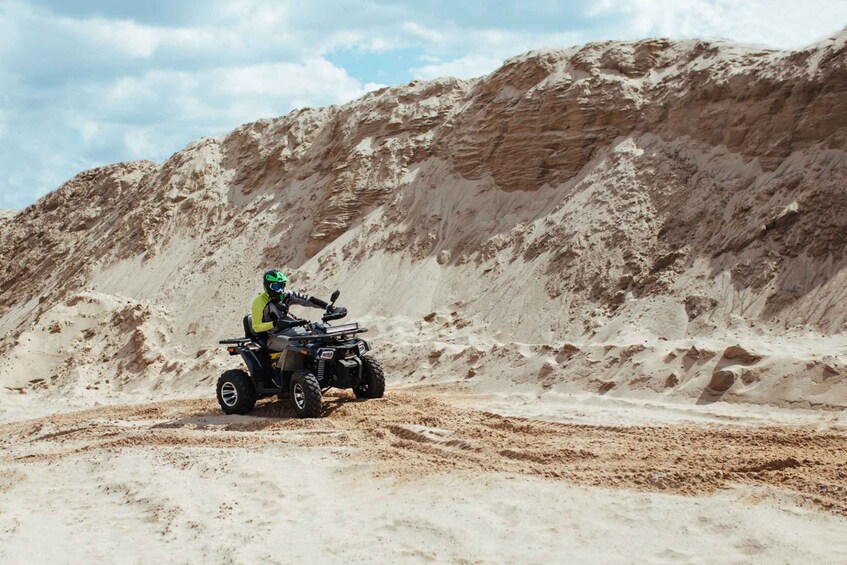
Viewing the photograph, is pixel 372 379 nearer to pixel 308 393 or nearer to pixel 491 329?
pixel 308 393

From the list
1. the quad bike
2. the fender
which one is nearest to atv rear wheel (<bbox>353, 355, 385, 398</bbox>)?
the quad bike

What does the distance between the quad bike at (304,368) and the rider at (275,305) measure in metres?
0.12

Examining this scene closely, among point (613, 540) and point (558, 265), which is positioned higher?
point (558, 265)

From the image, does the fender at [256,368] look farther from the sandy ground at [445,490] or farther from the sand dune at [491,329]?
the sandy ground at [445,490]

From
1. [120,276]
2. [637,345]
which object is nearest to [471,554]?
[637,345]

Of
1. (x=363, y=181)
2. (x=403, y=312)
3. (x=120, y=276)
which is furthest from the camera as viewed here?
(x=120, y=276)

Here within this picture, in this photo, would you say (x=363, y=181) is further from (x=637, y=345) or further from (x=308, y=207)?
(x=637, y=345)

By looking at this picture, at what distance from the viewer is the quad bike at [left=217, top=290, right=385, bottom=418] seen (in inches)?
409

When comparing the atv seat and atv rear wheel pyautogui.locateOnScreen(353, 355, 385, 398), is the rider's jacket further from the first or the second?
atv rear wheel pyautogui.locateOnScreen(353, 355, 385, 398)

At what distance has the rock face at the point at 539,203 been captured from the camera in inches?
589

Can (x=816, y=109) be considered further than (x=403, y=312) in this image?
No

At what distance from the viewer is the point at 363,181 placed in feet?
80.5

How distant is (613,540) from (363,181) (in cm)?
1988

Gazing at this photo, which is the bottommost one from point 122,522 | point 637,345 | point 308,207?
point 122,522
